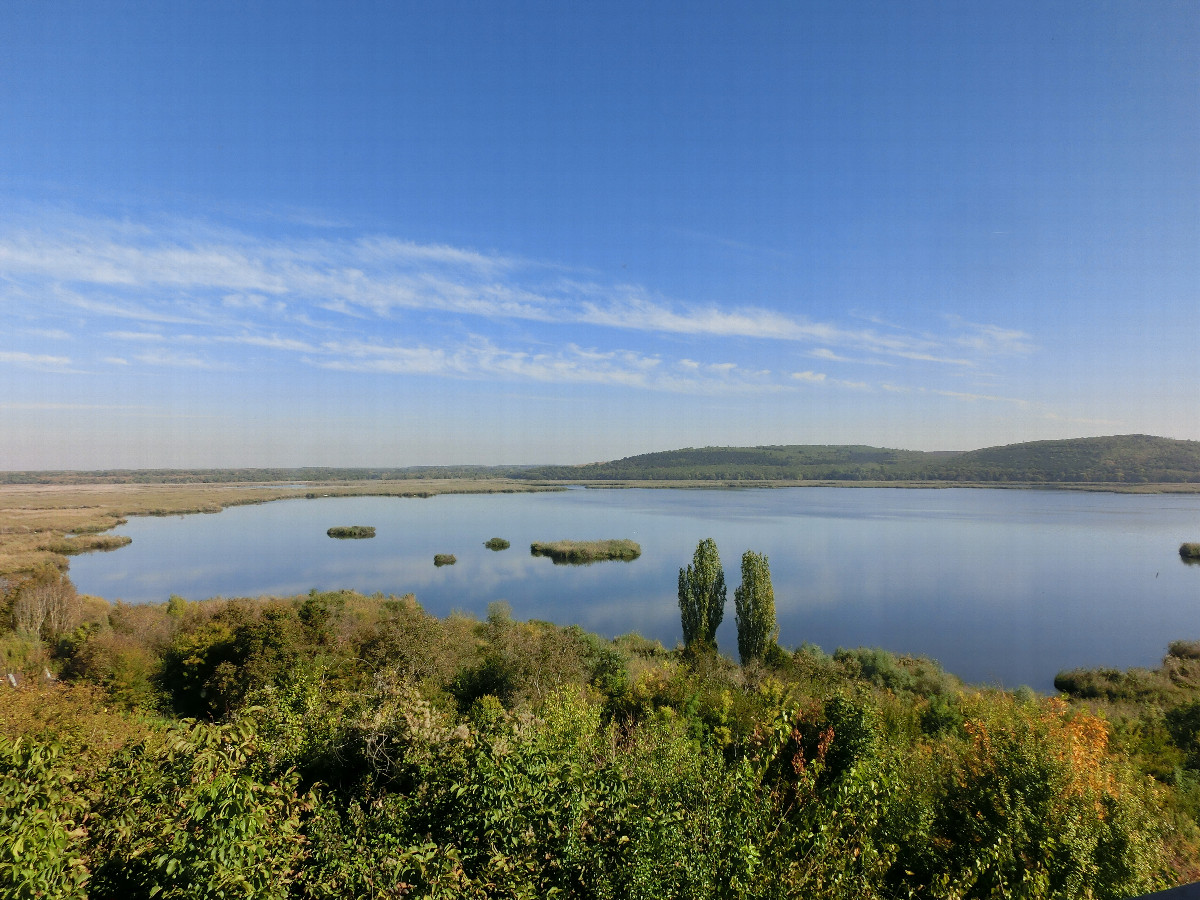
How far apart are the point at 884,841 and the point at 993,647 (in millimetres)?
28208

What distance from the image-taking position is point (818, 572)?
1740 inches

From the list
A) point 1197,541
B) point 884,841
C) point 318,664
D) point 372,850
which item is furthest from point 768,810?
point 1197,541

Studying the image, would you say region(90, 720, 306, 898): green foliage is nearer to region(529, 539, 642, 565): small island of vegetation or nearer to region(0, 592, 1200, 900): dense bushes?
region(0, 592, 1200, 900): dense bushes

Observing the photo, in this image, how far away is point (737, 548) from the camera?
52688 millimetres

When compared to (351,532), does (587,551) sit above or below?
below

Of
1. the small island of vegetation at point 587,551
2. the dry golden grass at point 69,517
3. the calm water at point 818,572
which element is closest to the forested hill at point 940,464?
the calm water at point 818,572

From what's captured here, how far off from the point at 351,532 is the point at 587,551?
2784cm

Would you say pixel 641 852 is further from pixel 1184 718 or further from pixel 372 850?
pixel 1184 718

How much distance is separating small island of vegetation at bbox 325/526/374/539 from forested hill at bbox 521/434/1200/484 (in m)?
96.5

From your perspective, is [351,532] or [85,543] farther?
[351,532]

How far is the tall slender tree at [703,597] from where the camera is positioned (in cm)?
2759

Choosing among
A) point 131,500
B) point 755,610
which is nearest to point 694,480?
point 131,500

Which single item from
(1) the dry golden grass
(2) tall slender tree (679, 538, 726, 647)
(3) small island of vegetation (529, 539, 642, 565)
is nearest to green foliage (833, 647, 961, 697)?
(2) tall slender tree (679, 538, 726, 647)

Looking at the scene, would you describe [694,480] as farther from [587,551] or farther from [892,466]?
[587,551]
